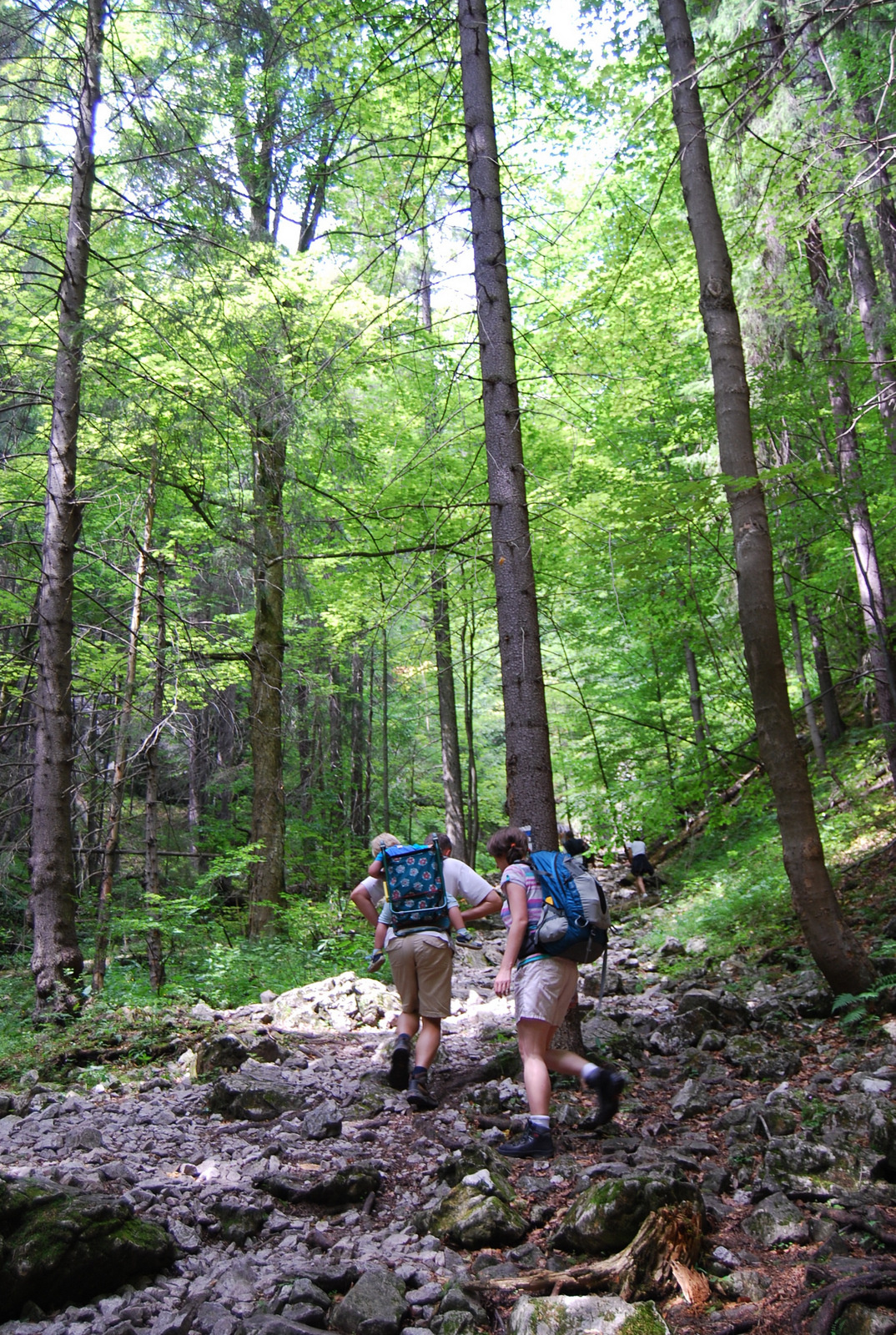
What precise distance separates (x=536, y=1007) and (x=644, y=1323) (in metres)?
1.83

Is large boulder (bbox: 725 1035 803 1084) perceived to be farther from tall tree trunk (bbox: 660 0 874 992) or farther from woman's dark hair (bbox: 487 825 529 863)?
woman's dark hair (bbox: 487 825 529 863)

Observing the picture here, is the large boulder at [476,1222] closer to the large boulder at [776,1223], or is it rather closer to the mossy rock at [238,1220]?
the mossy rock at [238,1220]

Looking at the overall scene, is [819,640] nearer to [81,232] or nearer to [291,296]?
[291,296]

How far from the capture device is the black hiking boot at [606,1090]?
4.13 metres

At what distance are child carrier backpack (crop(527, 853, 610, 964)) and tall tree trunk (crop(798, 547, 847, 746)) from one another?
565cm

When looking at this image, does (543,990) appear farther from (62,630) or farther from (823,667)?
(823,667)

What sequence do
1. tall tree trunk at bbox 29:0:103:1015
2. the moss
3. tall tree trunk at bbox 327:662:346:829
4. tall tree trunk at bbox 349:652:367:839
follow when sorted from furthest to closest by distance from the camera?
tall tree trunk at bbox 349:652:367:839
tall tree trunk at bbox 327:662:346:829
tall tree trunk at bbox 29:0:103:1015
the moss

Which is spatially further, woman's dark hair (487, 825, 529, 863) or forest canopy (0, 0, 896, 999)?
forest canopy (0, 0, 896, 999)

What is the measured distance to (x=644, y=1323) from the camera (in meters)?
2.47

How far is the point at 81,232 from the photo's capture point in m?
7.96

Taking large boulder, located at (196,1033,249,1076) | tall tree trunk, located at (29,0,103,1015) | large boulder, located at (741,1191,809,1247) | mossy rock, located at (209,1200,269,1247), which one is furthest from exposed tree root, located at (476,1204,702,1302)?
tall tree trunk, located at (29,0,103,1015)

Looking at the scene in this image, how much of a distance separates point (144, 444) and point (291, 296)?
9.46 ft

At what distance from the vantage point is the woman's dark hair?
4.59m

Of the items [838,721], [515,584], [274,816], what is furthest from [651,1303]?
[838,721]
